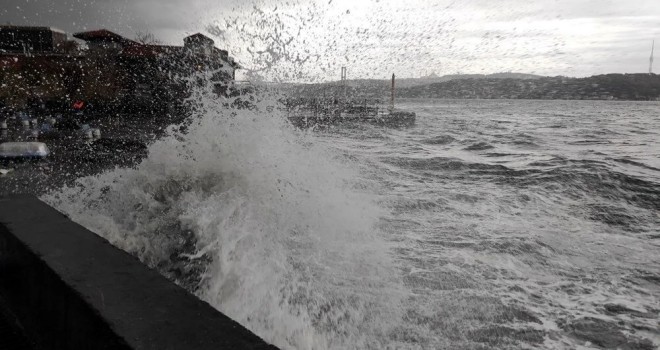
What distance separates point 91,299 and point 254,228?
12.2ft

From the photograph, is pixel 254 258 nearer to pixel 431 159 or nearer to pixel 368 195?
pixel 368 195

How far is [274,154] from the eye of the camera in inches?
315

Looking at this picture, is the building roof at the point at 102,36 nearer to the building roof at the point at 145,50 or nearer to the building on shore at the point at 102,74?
the building on shore at the point at 102,74

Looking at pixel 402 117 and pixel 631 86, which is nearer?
pixel 402 117

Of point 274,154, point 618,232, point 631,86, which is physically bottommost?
point 618,232

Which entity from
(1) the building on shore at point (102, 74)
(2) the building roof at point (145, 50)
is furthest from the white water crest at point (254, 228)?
(2) the building roof at point (145, 50)

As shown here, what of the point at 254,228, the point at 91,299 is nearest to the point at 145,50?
the point at 254,228

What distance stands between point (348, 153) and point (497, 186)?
20.5 feet

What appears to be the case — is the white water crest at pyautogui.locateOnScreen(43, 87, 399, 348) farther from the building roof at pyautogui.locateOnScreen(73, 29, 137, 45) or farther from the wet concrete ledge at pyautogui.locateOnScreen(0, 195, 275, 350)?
the building roof at pyautogui.locateOnScreen(73, 29, 137, 45)

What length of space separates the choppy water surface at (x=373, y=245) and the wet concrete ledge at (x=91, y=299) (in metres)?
1.56

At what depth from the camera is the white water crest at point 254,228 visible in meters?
3.73

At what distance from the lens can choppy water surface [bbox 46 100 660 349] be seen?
364 centimetres

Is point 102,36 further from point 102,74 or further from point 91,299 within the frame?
point 91,299

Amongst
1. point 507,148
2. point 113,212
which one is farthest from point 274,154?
point 507,148
